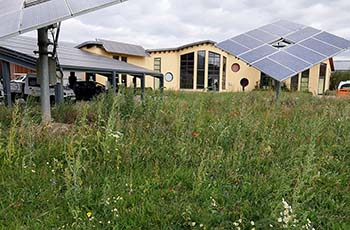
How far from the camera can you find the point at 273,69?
30.6 feet

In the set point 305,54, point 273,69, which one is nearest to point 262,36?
point 305,54

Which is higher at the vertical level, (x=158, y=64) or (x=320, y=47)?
(x=158, y=64)

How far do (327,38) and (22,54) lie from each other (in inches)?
436

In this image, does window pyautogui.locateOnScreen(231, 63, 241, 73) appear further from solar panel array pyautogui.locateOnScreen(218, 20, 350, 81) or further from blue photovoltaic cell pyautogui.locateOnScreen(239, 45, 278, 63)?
blue photovoltaic cell pyautogui.locateOnScreen(239, 45, 278, 63)

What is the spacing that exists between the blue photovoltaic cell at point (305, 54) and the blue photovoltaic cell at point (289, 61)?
22cm

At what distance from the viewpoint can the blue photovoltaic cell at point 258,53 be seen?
9922 millimetres

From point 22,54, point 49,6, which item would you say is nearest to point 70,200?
point 49,6

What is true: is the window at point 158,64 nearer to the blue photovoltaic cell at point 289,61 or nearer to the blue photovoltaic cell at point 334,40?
the blue photovoltaic cell at point 334,40

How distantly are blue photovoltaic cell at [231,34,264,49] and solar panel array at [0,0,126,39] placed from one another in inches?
293

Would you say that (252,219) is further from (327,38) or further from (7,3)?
(327,38)

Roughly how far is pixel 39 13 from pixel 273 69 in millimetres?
7268

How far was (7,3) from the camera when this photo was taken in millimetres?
5074

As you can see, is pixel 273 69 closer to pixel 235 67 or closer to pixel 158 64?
pixel 235 67

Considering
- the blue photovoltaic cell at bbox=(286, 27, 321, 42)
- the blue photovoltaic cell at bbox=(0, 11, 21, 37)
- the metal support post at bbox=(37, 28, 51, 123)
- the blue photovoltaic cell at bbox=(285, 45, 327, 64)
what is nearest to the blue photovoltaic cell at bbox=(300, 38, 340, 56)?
the blue photovoltaic cell at bbox=(285, 45, 327, 64)
